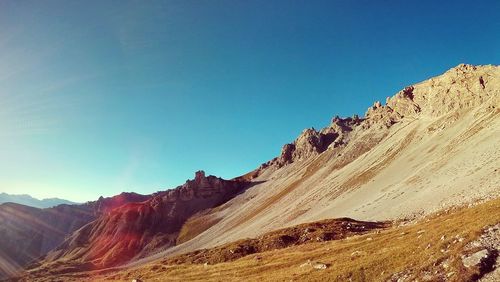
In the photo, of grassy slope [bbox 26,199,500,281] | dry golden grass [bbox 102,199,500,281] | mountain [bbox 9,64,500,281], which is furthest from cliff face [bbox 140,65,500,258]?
dry golden grass [bbox 102,199,500,281]

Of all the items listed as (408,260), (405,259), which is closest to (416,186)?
(405,259)

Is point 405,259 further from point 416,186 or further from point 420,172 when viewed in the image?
point 420,172

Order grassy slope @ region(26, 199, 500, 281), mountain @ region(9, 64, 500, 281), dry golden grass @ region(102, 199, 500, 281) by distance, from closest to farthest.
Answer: grassy slope @ region(26, 199, 500, 281), dry golden grass @ region(102, 199, 500, 281), mountain @ region(9, 64, 500, 281)

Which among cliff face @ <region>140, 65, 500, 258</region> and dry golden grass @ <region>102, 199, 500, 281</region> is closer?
dry golden grass @ <region>102, 199, 500, 281</region>

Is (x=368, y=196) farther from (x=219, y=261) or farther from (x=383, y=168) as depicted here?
(x=219, y=261)

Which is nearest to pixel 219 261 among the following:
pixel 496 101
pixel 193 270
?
pixel 193 270

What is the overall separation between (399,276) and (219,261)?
57.3 m

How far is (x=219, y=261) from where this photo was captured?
276 feet

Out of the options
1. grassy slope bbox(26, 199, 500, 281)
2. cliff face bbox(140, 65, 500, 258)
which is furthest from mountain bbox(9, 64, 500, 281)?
cliff face bbox(140, 65, 500, 258)

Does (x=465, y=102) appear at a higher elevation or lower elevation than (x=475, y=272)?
higher

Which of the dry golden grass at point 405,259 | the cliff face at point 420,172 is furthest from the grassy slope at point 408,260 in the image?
the cliff face at point 420,172

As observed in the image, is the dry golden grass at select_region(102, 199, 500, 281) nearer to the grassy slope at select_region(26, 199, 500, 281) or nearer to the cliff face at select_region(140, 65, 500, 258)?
the grassy slope at select_region(26, 199, 500, 281)

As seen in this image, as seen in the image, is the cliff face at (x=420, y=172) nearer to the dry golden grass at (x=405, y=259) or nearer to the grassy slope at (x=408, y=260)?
the grassy slope at (x=408, y=260)

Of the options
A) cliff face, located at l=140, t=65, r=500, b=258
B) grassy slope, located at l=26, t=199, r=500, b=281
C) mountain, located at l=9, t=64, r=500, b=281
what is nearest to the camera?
A: grassy slope, located at l=26, t=199, r=500, b=281
